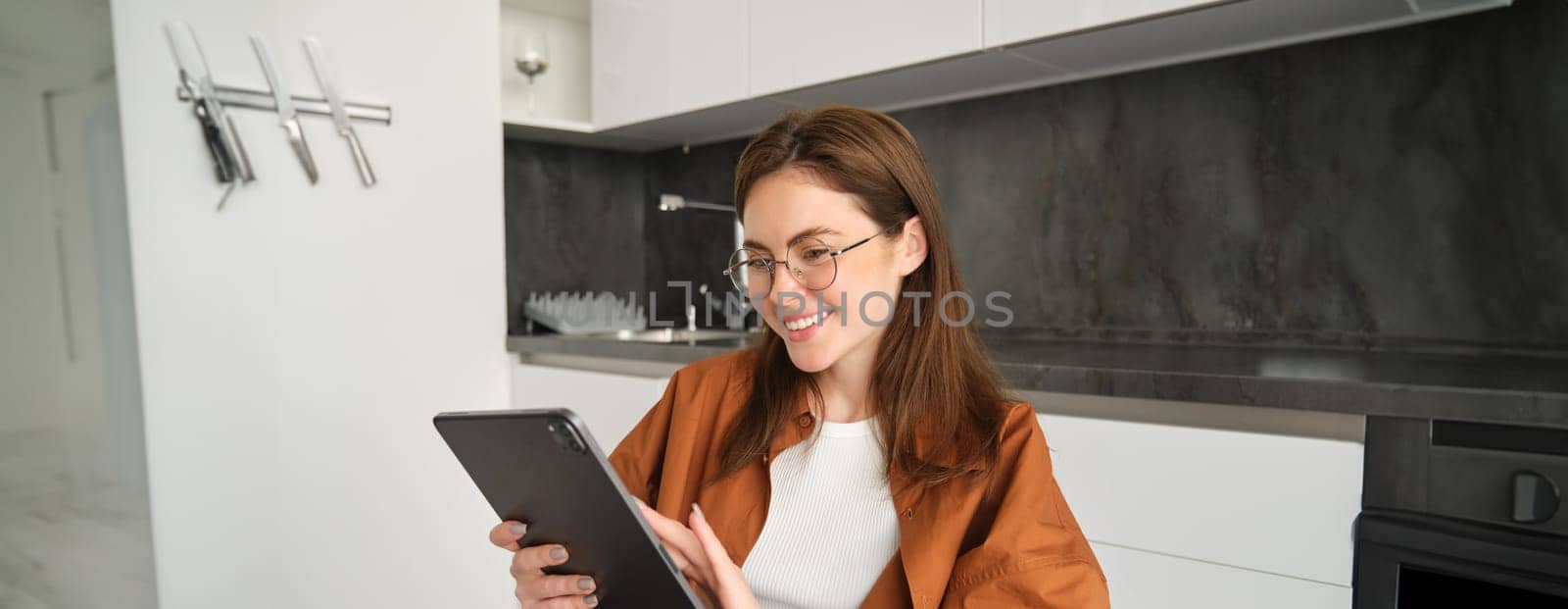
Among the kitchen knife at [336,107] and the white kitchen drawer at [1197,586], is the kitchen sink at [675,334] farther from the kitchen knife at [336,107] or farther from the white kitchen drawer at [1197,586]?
the white kitchen drawer at [1197,586]

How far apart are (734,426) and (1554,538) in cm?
97

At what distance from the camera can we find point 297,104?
6.49ft

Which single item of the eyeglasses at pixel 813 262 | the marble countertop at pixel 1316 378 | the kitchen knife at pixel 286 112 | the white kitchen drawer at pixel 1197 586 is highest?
the kitchen knife at pixel 286 112

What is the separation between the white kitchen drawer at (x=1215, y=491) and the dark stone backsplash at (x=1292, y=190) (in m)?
0.60

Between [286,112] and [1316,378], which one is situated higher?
[286,112]

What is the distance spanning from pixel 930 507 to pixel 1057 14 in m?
1.08

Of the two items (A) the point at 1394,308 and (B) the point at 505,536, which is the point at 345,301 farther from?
(A) the point at 1394,308

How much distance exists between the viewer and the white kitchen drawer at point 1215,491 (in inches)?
46.3

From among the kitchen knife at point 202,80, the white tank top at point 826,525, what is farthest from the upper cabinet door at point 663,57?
the white tank top at point 826,525

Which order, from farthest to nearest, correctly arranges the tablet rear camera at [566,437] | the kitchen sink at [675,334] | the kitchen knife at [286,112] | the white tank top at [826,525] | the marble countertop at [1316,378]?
the kitchen sink at [675,334] < the kitchen knife at [286,112] < the marble countertop at [1316,378] < the white tank top at [826,525] < the tablet rear camera at [566,437]

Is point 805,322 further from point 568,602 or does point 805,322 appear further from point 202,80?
point 202,80

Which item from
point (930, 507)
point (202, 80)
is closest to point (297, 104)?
point (202, 80)

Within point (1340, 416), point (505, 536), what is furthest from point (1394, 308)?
point (505, 536)

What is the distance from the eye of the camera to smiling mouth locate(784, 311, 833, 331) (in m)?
1.00
